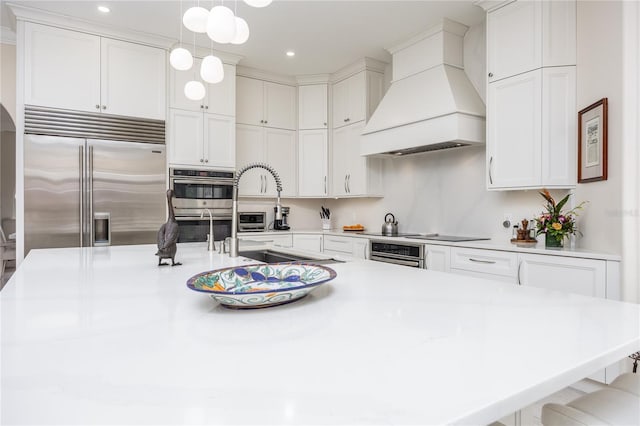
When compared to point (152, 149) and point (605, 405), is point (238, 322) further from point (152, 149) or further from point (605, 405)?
point (152, 149)

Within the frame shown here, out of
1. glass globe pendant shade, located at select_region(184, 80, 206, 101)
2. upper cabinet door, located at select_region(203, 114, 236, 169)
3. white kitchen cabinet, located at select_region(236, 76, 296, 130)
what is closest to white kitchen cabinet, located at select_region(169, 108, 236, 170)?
upper cabinet door, located at select_region(203, 114, 236, 169)

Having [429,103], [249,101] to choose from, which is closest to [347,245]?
[429,103]

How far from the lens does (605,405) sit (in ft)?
2.77

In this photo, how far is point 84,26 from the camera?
3396mm

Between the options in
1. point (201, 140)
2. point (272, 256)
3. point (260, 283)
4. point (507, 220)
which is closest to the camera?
point (260, 283)

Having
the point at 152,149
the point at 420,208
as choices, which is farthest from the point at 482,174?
the point at 152,149

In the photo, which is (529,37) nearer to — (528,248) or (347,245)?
(528,248)

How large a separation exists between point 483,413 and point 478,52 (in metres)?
3.65

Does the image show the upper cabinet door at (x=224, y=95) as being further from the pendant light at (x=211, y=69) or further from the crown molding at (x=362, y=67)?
the pendant light at (x=211, y=69)

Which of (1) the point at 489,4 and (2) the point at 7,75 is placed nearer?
(1) the point at 489,4

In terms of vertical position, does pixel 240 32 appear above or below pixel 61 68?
below

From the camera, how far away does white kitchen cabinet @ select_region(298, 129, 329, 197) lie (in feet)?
15.6

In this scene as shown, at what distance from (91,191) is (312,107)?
2.64 metres

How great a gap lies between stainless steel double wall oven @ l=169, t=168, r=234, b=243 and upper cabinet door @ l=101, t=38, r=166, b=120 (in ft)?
2.12
